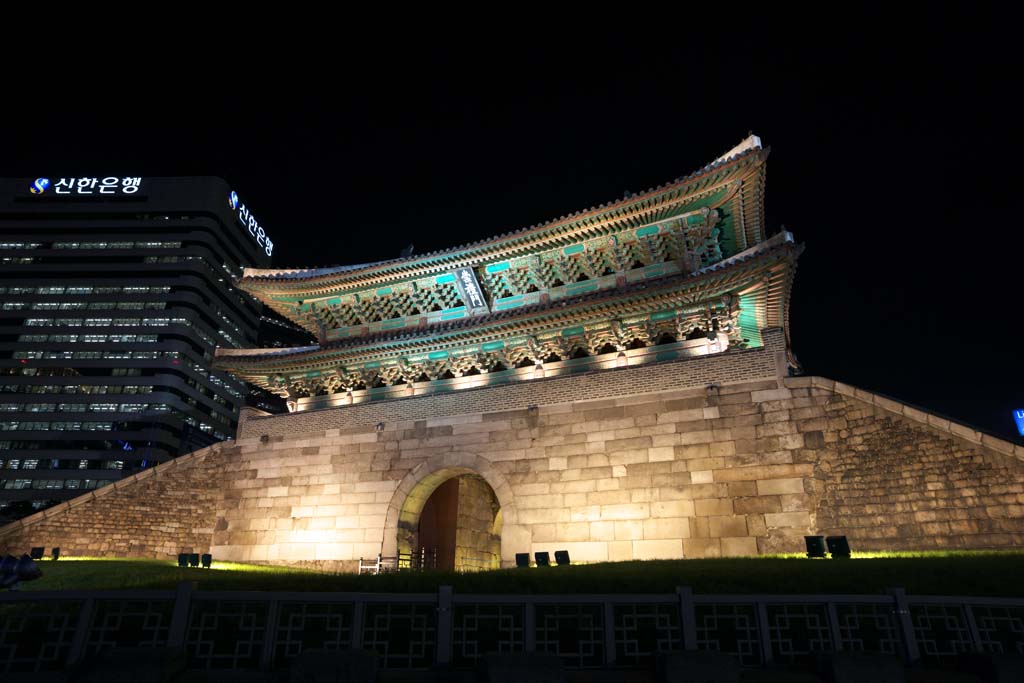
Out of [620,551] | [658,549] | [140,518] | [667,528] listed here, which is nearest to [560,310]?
[667,528]

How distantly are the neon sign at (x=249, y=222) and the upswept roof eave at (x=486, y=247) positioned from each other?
186ft

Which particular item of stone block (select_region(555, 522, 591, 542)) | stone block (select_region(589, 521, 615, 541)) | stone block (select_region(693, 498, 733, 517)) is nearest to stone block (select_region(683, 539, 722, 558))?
stone block (select_region(693, 498, 733, 517))

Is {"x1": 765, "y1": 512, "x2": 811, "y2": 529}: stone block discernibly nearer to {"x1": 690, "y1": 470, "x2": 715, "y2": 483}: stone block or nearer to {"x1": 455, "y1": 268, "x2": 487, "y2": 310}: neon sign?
{"x1": 690, "y1": 470, "x2": 715, "y2": 483}: stone block

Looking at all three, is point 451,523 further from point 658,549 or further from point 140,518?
point 140,518

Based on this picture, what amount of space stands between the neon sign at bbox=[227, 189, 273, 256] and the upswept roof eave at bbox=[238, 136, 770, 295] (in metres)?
56.6

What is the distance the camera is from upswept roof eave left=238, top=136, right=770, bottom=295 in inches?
552

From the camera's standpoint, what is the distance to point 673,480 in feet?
43.5

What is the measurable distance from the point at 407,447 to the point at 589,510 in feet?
18.3

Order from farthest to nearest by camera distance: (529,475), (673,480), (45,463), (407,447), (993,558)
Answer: (45,463)
(407,447)
(529,475)
(673,480)
(993,558)

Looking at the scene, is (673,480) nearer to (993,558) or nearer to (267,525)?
(993,558)

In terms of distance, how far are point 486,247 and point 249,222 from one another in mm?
65459

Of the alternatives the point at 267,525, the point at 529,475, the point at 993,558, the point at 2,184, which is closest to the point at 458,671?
the point at 993,558

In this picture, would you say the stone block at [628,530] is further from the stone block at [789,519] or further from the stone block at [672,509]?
the stone block at [789,519]

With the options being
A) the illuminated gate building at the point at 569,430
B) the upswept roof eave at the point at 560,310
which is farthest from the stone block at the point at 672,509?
the upswept roof eave at the point at 560,310
